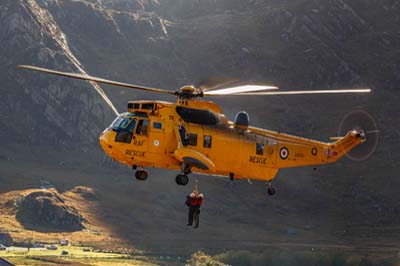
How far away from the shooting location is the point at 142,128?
2618 inches

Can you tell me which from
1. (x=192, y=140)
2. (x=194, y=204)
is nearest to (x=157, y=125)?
(x=192, y=140)

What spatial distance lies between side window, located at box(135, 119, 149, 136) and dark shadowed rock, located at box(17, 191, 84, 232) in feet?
413

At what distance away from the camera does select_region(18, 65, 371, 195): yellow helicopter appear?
6606 cm

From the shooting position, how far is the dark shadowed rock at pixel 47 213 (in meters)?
191

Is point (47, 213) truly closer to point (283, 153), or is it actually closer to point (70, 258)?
point (70, 258)

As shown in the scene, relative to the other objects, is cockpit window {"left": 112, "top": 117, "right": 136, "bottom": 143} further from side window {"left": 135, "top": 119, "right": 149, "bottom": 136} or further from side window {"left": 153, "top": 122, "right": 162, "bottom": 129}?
side window {"left": 153, "top": 122, "right": 162, "bottom": 129}

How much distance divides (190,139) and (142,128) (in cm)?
318

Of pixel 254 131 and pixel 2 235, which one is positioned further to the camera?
pixel 2 235

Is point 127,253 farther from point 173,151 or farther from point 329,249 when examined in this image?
point 173,151

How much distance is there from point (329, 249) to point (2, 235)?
55.4 meters

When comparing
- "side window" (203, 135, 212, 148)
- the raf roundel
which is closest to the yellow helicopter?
"side window" (203, 135, 212, 148)

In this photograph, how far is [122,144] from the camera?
65.9 metres

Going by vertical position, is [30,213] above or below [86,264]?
above

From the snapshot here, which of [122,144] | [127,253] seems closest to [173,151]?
[122,144]
